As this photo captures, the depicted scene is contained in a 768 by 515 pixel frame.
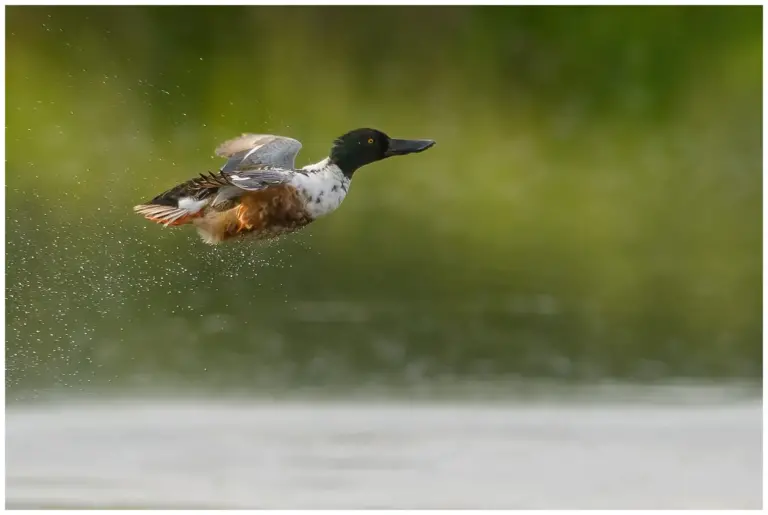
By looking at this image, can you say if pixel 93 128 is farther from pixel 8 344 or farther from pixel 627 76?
pixel 627 76

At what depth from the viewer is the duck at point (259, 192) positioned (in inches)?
239

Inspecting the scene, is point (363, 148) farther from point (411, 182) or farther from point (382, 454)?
point (411, 182)

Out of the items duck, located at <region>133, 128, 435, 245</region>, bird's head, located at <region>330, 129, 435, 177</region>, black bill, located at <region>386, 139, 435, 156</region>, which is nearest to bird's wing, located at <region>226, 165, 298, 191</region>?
duck, located at <region>133, 128, 435, 245</region>

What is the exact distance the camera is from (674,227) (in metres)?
12.5

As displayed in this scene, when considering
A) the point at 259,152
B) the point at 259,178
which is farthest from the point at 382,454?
the point at 259,178

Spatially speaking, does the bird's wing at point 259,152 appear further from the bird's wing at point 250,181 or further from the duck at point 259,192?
the bird's wing at point 250,181

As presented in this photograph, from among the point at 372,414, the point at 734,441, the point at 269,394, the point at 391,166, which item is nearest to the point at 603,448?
the point at 734,441

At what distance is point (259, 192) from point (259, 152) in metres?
0.45

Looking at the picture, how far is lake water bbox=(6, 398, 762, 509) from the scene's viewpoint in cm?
659

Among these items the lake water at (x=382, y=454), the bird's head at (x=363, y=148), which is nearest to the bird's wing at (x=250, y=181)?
the bird's head at (x=363, y=148)

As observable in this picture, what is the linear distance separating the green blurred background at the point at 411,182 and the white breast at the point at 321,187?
310 centimetres

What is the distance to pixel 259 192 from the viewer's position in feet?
20.3

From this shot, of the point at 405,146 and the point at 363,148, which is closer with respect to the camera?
the point at 363,148

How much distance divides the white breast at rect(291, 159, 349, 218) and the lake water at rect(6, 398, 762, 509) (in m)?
1.33
